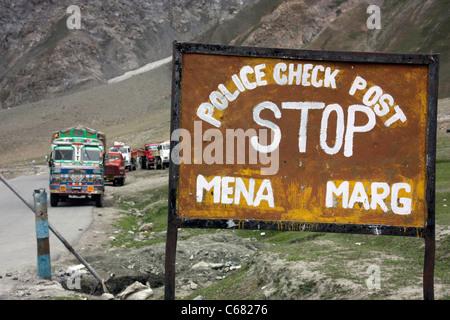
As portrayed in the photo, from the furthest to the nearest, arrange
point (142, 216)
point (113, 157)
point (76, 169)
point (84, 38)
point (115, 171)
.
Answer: point (84, 38)
point (113, 157)
point (115, 171)
point (76, 169)
point (142, 216)

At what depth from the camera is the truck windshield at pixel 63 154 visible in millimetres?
23828

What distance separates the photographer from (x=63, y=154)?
2395 cm

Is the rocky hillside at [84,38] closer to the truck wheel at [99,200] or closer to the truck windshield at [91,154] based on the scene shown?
the truck windshield at [91,154]

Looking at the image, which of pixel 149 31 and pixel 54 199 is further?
pixel 149 31

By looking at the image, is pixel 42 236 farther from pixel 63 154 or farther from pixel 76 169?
pixel 63 154

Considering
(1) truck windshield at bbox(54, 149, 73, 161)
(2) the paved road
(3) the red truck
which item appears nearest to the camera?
(2) the paved road

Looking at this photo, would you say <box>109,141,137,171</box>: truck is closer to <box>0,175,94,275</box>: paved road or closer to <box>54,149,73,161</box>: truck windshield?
<box>0,175,94,275</box>: paved road

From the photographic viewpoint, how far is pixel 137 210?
23094 millimetres

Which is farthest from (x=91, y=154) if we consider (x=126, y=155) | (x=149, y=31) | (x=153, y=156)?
(x=149, y=31)

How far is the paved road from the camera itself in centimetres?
1229

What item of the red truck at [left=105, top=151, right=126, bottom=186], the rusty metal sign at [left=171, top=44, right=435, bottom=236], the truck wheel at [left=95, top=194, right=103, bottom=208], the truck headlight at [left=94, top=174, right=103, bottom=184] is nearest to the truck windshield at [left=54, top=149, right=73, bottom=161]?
the truck headlight at [left=94, top=174, right=103, bottom=184]

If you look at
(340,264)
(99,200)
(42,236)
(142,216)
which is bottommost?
(142,216)

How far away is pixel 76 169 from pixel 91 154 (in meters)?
1.12
